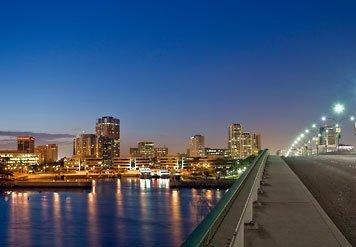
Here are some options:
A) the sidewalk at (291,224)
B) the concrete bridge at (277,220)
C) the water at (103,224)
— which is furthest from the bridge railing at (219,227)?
the water at (103,224)

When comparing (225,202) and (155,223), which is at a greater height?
(225,202)

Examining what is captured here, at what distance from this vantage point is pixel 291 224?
411 inches

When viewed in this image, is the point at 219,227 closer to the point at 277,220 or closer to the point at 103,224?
the point at 277,220

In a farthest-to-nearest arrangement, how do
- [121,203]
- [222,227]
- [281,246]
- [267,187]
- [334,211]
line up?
[121,203], [267,187], [334,211], [281,246], [222,227]

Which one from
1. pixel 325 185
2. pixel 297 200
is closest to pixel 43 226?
pixel 325 185

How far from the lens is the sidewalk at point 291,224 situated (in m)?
8.71

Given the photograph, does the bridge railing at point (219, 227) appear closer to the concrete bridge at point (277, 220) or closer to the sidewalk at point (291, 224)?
the concrete bridge at point (277, 220)

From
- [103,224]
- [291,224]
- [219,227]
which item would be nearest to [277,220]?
[291,224]

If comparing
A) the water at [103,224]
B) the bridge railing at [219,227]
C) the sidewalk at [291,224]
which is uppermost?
the bridge railing at [219,227]

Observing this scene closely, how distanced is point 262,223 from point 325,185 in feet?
36.6

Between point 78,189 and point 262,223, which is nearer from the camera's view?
point 262,223

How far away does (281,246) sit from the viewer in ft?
27.4

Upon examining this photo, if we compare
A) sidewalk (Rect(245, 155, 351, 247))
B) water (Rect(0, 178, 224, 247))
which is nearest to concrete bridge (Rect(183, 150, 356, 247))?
sidewalk (Rect(245, 155, 351, 247))

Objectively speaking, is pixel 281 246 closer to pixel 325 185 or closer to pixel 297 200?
pixel 297 200
